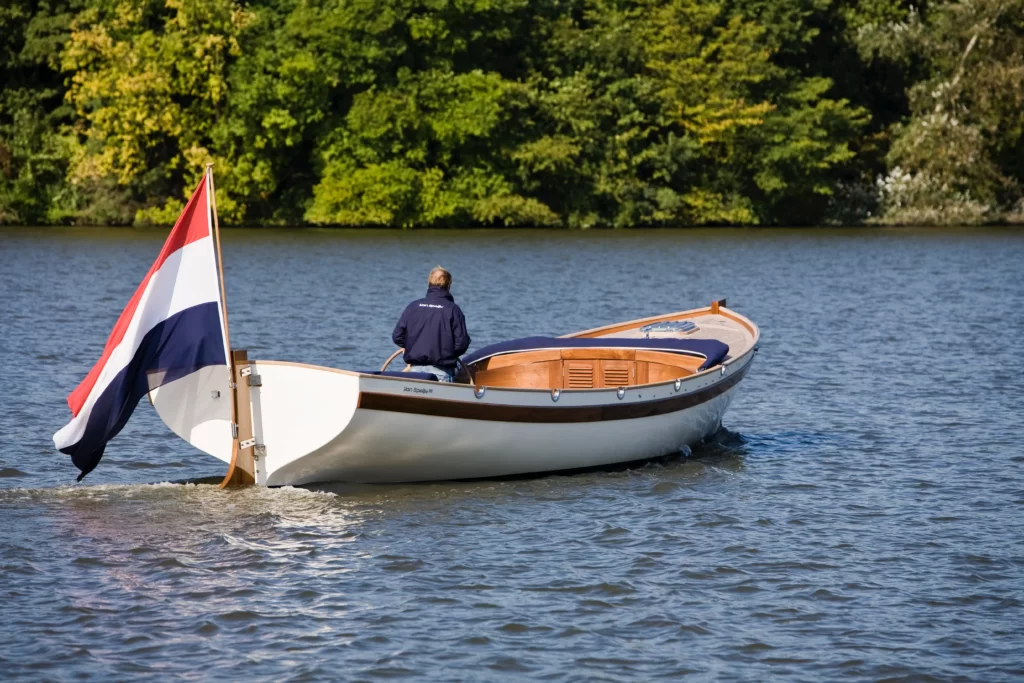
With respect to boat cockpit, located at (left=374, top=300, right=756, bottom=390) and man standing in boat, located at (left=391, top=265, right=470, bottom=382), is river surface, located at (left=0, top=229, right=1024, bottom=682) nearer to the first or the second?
boat cockpit, located at (left=374, top=300, right=756, bottom=390)

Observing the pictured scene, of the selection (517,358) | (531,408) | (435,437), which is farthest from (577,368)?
(435,437)

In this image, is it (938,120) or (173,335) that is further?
(938,120)

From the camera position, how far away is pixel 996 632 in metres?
11.4

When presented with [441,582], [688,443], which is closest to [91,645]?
[441,582]

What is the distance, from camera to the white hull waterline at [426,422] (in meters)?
14.3

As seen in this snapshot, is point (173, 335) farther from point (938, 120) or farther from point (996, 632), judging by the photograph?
point (938, 120)

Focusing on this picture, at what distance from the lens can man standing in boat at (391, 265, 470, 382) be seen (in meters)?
15.8

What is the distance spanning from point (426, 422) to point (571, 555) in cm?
225

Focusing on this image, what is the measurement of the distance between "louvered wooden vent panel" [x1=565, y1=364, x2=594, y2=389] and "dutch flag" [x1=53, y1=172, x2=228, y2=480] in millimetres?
5423

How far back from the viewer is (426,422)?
48.4 feet

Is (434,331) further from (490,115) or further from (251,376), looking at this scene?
(490,115)

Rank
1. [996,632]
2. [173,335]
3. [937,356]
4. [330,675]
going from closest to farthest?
1. [330,675]
2. [996,632]
3. [173,335]
4. [937,356]

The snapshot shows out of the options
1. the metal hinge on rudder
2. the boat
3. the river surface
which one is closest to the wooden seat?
the river surface

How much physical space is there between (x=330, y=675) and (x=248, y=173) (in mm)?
54882
